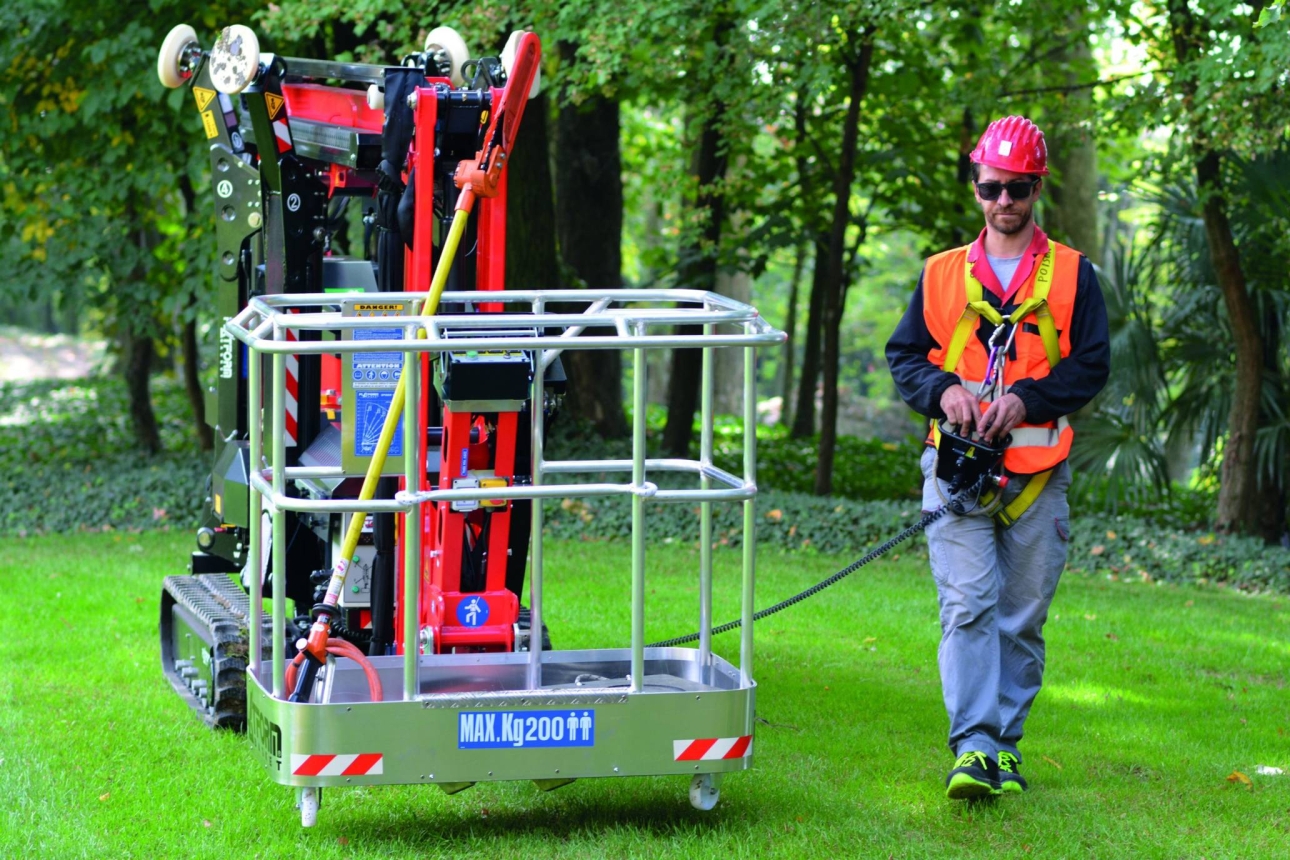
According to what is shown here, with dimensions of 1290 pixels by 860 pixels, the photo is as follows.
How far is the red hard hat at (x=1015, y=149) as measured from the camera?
16.8ft

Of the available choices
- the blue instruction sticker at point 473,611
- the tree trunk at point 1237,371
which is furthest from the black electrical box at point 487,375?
the tree trunk at point 1237,371

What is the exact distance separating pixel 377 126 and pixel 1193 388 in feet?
28.0

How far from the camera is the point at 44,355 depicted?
39.2m

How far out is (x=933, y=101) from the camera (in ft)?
47.2

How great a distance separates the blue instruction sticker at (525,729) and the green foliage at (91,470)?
855 cm

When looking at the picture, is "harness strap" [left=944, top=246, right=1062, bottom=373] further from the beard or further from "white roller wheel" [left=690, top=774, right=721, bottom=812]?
"white roller wheel" [left=690, top=774, right=721, bottom=812]

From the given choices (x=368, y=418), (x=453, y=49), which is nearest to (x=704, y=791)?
(x=368, y=418)

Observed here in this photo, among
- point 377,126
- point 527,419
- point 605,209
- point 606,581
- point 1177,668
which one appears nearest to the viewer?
point 527,419

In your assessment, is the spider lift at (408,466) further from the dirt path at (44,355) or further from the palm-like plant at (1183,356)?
the dirt path at (44,355)

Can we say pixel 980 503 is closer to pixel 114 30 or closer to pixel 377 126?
pixel 377 126

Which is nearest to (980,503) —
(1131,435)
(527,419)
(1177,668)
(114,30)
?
(527,419)

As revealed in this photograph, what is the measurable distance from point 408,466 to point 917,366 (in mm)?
1862

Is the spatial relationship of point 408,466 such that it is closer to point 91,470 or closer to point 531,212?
point 531,212

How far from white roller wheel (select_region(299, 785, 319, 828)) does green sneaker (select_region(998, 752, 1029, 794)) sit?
88.9 inches
